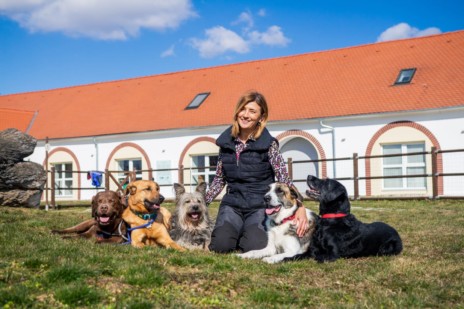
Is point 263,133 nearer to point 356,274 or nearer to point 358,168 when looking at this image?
point 356,274

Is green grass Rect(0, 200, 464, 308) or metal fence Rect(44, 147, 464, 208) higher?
metal fence Rect(44, 147, 464, 208)

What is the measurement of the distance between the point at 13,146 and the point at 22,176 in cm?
86

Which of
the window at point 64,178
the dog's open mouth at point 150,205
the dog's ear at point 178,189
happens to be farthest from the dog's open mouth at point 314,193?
the window at point 64,178

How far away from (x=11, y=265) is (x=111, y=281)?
3.65ft

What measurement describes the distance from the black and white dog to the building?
15.4m

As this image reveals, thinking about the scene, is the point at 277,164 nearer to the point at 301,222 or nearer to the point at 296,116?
the point at 301,222

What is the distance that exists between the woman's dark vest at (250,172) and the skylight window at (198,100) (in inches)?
781

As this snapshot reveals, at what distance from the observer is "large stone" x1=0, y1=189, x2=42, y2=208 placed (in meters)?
14.6

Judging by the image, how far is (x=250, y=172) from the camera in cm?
734

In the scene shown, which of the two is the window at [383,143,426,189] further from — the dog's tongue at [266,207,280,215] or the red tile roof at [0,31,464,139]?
the dog's tongue at [266,207,280,215]

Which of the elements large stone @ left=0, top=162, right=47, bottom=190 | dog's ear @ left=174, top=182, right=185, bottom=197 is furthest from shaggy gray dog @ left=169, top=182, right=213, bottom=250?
large stone @ left=0, top=162, right=47, bottom=190

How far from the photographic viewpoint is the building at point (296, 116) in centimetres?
2145

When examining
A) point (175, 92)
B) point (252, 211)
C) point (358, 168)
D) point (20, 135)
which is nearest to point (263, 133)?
point (252, 211)

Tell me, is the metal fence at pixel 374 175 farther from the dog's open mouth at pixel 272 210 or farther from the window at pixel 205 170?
the dog's open mouth at pixel 272 210
